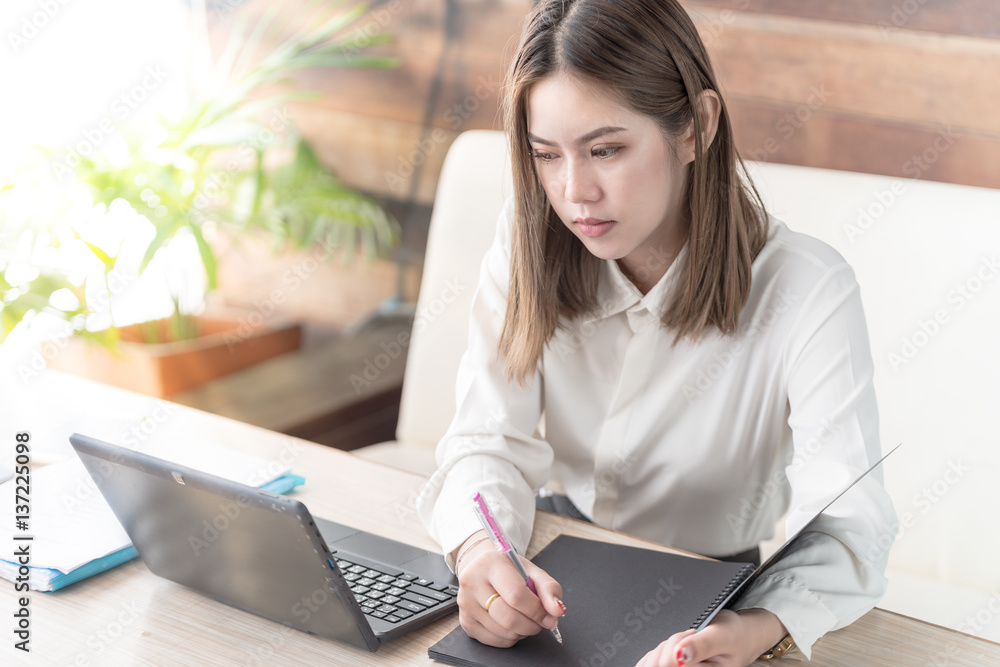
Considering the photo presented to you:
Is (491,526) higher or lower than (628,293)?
lower

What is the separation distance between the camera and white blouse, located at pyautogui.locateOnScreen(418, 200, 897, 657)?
108 cm

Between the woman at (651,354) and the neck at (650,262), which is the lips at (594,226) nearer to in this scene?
the woman at (651,354)

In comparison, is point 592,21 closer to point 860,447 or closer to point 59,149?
point 860,447

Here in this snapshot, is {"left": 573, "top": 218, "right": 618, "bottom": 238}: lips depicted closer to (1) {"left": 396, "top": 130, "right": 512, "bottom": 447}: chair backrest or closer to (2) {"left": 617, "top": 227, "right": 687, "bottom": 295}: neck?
(2) {"left": 617, "top": 227, "right": 687, "bottom": 295}: neck

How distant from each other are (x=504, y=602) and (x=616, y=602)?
5.4 inches

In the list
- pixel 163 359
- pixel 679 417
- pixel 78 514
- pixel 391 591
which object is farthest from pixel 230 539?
pixel 163 359

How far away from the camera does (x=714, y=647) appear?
799 mm

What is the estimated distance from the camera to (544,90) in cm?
108

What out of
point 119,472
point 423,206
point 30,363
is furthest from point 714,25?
point 30,363

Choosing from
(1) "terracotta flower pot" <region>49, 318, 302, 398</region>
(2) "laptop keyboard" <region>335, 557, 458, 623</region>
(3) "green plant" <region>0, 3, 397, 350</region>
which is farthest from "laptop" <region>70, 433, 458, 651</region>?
(1) "terracotta flower pot" <region>49, 318, 302, 398</region>

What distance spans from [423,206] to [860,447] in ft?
6.06

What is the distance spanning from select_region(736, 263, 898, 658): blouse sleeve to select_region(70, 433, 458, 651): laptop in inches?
13.8

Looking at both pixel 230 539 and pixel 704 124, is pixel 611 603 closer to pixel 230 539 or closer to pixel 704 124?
pixel 230 539

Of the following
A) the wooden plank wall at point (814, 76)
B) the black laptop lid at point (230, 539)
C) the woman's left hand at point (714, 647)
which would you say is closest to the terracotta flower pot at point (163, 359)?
the wooden plank wall at point (814, 76)
